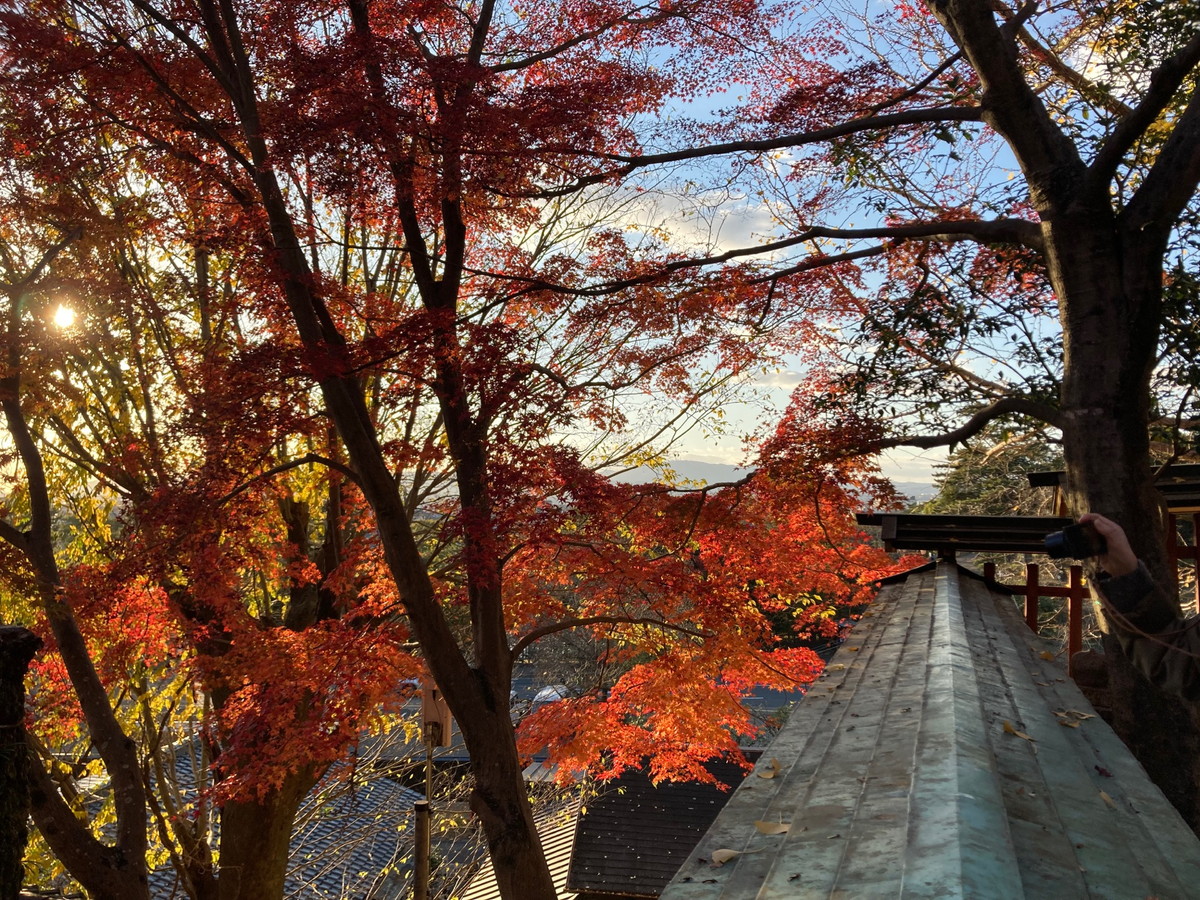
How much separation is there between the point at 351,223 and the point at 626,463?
4307 millimetres

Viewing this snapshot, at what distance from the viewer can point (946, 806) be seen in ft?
5.03

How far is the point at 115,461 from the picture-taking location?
817 cm

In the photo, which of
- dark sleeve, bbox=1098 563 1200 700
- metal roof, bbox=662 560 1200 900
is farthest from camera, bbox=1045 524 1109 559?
metal roof, bbox=662 560 1200 900

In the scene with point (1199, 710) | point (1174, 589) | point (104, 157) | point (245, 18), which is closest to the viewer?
point (1199, 710)

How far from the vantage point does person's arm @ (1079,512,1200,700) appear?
262 cm

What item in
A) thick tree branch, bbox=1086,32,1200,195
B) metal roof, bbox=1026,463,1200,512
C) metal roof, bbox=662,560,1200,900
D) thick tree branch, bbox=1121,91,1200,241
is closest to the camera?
metal roof, bbox=662,560,1200,900

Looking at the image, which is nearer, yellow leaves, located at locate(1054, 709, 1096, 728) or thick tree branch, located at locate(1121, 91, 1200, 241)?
yellow leaves, located at locate(1054, 709, 1096, 728)

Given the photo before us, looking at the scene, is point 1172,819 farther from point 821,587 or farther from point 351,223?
point 351,223

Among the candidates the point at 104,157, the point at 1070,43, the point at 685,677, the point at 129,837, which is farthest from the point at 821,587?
the point at 104,157

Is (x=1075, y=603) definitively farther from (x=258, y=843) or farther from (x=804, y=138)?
(x=258, y=843)

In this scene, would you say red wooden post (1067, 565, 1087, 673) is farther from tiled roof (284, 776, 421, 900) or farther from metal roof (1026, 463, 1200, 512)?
tiled roof (284, 776, 421, 900)

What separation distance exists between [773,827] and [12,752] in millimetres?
4563

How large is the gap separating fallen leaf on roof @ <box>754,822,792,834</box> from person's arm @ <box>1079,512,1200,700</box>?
1513 millimetres

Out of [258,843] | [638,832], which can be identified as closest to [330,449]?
[258,843]
